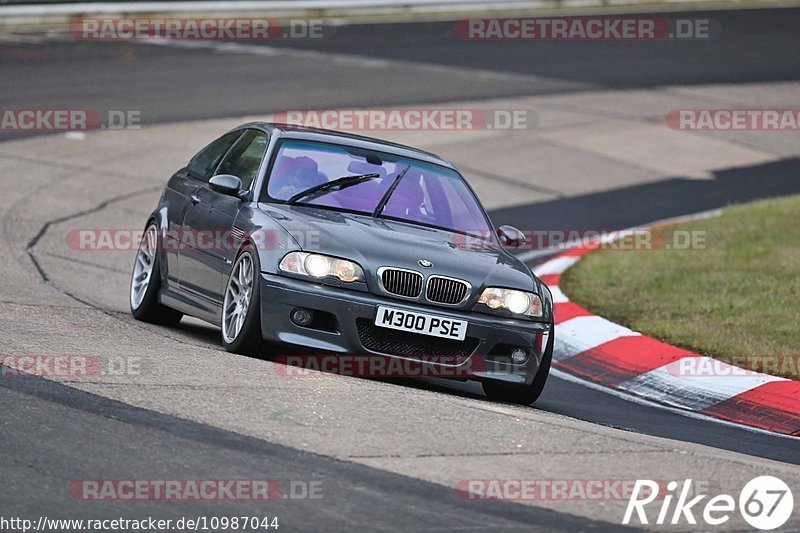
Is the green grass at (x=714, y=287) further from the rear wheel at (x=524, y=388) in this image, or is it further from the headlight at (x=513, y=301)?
the headlight at (x=513, y=301)

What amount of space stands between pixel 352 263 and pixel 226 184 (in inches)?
50.9

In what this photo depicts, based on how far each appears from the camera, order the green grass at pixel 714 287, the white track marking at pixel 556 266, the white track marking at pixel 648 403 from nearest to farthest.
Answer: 1. the white track marking at pixel 648 403
2. the green grass at pixel 714 287
3. the white track marking at pixel 556 266

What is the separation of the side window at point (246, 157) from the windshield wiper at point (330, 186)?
375 mm

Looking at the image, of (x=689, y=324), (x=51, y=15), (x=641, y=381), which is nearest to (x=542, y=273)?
(x=689, y=324)

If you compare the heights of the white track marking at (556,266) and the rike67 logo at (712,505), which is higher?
the rike67 logo at (712,505)

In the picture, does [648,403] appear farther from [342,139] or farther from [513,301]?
[342,139]

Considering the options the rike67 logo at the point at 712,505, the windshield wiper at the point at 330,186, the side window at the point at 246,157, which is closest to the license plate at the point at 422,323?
the windshield wiper at the point at 330,186

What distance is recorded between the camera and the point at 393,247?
8.17 metres

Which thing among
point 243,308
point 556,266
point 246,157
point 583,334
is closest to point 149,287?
point 246,157

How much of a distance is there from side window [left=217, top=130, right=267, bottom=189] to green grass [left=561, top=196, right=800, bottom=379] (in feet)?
11.0

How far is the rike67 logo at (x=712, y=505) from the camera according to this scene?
5.62 m

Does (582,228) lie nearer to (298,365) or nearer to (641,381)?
(641,381)

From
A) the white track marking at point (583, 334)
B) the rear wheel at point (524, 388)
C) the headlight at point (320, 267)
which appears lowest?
the white track marking at point (583, 334)

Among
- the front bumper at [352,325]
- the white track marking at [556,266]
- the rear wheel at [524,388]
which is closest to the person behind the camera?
the front bumper at [352,325]
